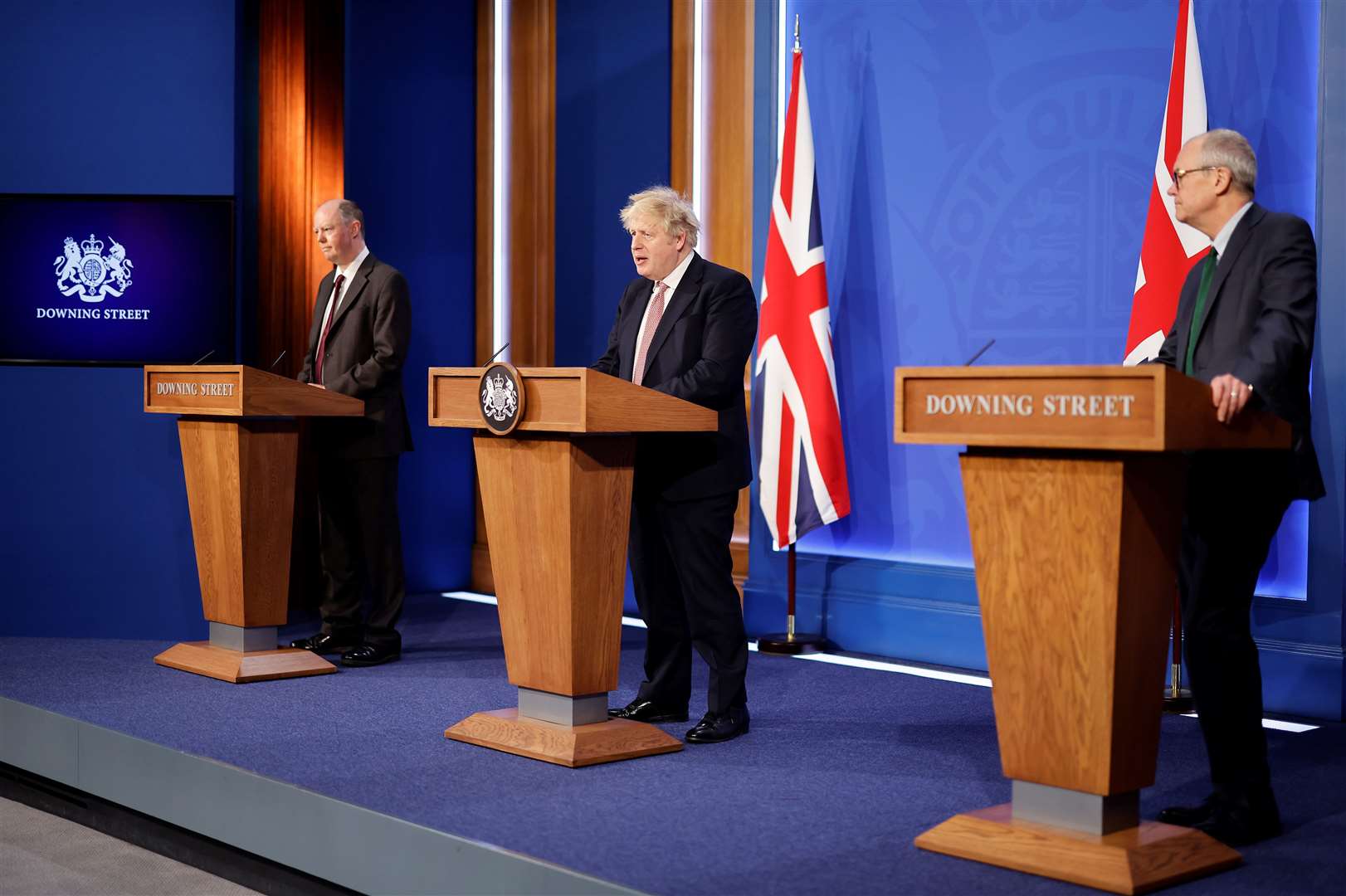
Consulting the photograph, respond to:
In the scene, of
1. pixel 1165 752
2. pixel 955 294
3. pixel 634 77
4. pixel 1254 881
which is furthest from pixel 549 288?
pixel 1254 881

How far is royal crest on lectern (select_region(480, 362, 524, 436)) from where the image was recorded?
11.7 feet

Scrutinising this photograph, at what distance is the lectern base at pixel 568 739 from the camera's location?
12.1 ft

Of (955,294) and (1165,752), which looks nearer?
(1165,752)

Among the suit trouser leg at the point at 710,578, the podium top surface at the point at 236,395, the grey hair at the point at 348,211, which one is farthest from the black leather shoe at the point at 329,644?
the suit trouser leg at the point at 710,578

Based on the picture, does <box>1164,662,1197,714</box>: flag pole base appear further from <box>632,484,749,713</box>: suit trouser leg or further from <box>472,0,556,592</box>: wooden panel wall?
<box>472,0,556,592</box>: wooden panel wall

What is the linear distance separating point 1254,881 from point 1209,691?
1.31ft

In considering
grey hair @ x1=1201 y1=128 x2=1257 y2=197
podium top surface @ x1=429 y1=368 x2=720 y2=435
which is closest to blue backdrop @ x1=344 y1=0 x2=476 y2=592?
podium top surface @ x1=429 y1=368 x2=720 y2=435

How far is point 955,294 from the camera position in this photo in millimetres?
5410

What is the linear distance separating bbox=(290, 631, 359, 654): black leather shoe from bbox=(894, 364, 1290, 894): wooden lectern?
2.95 metres

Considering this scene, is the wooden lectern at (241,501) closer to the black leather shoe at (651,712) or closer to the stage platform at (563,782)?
the stage platform at (563,782)

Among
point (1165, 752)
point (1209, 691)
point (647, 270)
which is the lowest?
point (1165, 752)

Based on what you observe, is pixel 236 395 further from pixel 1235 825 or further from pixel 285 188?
pixel 1235 825

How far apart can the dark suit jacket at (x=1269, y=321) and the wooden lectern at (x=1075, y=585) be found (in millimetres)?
88

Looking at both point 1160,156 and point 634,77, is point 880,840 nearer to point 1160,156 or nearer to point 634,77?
point 1160,156
